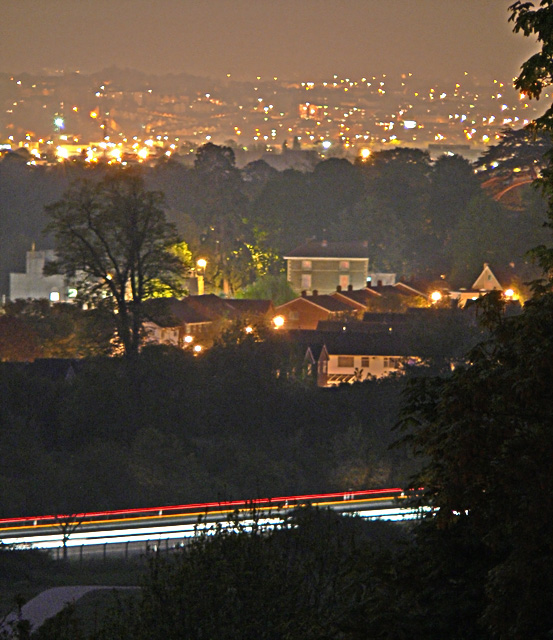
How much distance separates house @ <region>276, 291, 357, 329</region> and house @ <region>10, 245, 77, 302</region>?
1091 centimetres

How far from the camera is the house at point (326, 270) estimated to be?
6994 centimetres

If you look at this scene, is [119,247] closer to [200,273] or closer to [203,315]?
[203,315]

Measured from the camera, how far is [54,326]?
45312 mm

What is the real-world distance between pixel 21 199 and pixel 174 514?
73765mm

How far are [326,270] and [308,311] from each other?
45.9 ft

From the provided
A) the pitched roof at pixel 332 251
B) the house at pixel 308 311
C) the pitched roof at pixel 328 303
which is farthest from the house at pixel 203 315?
the pitched roof at pixel 332 251

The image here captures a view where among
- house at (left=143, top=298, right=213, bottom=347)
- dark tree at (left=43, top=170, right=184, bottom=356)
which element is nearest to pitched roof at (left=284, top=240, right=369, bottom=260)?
house at (left=143, top=298, right=213, bottom=347)

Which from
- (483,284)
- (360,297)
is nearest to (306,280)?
(483,284)

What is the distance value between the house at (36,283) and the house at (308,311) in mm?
10905

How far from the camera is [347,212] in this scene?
87.8 m

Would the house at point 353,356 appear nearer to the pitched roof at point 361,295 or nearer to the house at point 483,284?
the pitched roof at point 361,295

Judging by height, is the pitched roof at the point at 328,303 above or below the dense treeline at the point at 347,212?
below

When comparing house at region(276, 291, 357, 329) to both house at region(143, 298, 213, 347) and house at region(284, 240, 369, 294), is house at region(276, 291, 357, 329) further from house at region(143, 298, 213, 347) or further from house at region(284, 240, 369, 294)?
house at region(284, 240, 369, 294)

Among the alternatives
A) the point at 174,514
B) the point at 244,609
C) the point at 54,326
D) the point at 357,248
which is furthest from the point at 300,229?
the point at 244,609
